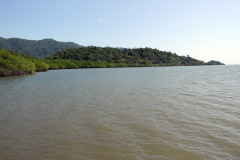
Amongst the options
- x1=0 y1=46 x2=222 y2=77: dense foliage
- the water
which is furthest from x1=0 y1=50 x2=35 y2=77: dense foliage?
the water

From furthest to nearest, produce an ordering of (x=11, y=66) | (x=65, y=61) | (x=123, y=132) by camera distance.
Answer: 1. (x=65, y=61)
2. (x=11, y=66)
3. (x=123, y=132)

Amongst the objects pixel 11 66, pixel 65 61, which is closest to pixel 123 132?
pixel 11 66

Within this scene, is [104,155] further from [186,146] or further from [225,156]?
[225,156]

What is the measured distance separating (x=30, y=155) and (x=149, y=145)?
13.1 ft

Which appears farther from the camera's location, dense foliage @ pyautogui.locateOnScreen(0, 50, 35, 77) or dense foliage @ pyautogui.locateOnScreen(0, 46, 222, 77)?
dense foliage @ pyautogui.locateOnScreen(0, 46, 222, 77)

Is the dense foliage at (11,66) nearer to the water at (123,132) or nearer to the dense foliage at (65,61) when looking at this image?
the dense foliage at (65,61)

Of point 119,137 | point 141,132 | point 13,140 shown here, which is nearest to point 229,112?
point 141,132

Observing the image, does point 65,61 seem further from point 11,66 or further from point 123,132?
point 123,132

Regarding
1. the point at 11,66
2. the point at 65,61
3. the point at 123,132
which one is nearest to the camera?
the point at 123,132

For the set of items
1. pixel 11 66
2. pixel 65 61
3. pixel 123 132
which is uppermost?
pixel 65 61

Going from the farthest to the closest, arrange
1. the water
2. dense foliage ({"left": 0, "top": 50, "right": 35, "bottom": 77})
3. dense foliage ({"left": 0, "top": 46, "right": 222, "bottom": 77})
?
dense foliage ({"left": 0, "top": 46, "right": 222, "bottom": 77})
dense foliage ({"left": 0, "top": 50, "right": 35, "bottom": 77})
the water

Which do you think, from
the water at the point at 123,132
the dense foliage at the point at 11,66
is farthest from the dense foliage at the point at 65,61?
the water at the point at 123,132

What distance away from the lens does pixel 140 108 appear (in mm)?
11055

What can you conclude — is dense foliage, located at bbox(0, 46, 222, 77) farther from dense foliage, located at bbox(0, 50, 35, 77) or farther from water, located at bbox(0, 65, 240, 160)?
water, located at bbox(0, 65, 240, 160)
